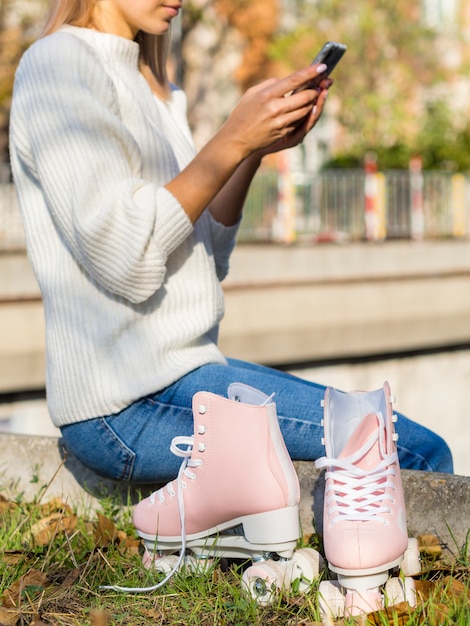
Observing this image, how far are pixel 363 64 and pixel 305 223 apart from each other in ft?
18.3

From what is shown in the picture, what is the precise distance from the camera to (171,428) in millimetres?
2205

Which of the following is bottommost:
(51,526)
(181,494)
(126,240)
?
(51,526)

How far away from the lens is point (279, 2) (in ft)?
62.1

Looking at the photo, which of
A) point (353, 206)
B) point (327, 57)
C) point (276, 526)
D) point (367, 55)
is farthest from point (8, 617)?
point (367, 55)

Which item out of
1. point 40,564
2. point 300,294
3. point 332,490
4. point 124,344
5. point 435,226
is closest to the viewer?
point 332,490

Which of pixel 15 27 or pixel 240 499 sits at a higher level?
pixel 15 27

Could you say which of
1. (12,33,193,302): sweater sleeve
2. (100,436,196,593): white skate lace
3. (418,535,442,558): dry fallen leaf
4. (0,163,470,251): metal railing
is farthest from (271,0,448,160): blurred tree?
(100,436,196,593): white skate lace

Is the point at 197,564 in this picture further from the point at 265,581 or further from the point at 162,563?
the point at 265,581

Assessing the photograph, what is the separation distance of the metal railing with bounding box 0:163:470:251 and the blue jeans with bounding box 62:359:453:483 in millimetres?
9582

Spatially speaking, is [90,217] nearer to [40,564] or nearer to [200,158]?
[200,158]

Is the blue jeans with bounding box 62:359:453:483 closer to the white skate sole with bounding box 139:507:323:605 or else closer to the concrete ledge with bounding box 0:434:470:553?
the concrete ledge with bounding box 0:434:470:553

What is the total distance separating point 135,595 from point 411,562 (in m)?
0.51

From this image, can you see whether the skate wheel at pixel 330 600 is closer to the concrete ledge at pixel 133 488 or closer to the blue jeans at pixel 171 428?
the concrete ledge at pixel 133 488

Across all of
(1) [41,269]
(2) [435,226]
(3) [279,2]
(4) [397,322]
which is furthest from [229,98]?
(1) [41,269]
